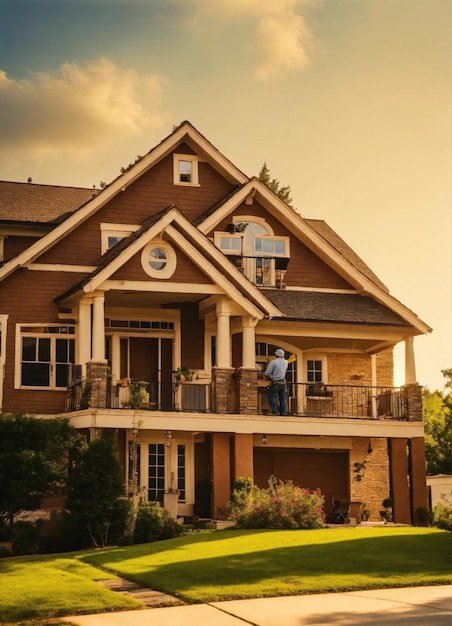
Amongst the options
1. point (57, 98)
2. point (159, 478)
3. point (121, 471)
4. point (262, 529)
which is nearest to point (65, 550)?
point (121, 471)

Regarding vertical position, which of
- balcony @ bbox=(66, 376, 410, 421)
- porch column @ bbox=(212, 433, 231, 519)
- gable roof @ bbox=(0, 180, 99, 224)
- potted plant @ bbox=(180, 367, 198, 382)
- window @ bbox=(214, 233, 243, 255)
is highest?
gable roof @ bbox=(0, 180, 99, 224)

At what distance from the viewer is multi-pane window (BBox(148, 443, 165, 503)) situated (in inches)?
1277

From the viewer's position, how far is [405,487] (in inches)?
1276

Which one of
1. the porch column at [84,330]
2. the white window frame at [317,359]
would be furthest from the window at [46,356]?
the white window frame at [317,359]

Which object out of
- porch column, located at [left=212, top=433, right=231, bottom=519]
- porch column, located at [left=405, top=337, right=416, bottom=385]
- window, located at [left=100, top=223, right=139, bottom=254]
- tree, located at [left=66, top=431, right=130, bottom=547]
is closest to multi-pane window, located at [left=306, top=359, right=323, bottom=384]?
porch column, located at [left=405, top=337, right=416, bottom=385]

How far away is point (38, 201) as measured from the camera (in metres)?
35.6

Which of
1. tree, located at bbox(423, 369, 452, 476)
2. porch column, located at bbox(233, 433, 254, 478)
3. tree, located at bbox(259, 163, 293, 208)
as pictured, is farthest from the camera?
tree, located at bbox(423, 369, 452, 476)

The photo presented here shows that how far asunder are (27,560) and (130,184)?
1445cm

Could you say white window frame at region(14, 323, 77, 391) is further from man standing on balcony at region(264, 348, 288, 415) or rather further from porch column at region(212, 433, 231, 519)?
man standing on balcony at region(264, 348, 288, 415)

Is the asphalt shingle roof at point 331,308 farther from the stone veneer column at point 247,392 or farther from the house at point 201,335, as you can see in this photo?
the stone veneer column at point 247,392

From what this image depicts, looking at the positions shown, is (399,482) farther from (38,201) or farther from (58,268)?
(38,201)

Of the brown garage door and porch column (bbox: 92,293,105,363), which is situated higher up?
porch column (bbox: 92,293,105,363)

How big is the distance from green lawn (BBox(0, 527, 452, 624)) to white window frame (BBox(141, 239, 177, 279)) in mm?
8288

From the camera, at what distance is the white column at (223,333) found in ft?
102
